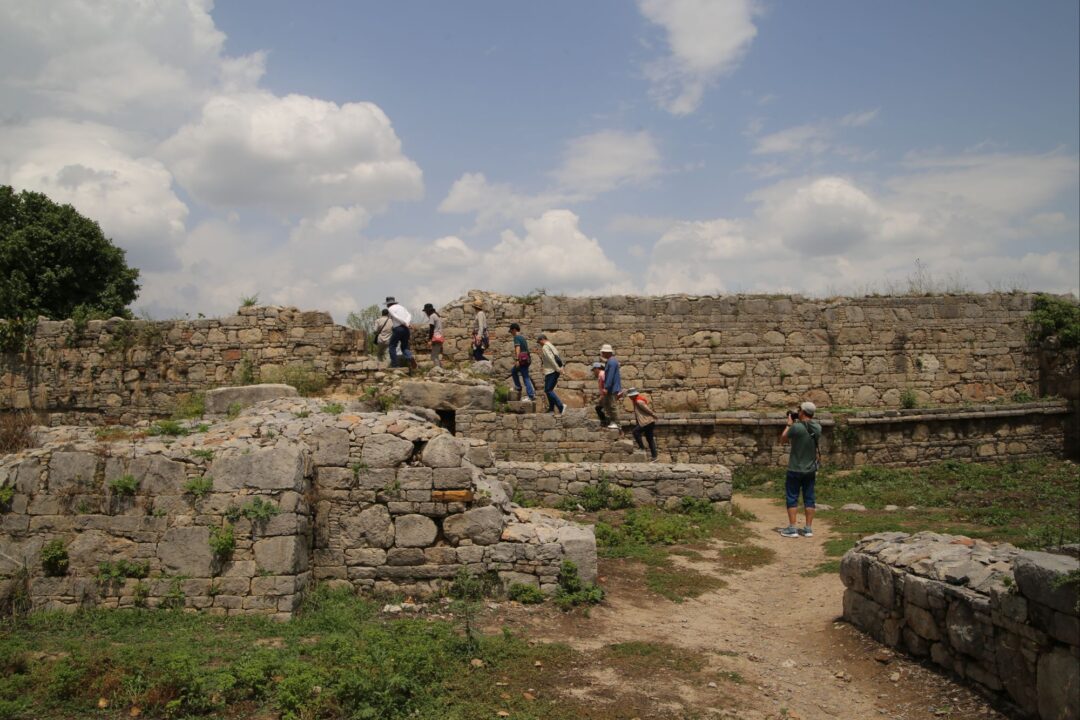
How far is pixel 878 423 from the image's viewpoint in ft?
55.2

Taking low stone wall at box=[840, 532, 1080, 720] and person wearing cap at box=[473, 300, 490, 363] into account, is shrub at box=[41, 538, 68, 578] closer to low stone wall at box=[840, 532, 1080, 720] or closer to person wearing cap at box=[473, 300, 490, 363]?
low stone wall at box=[840, 532, 1080, 720]

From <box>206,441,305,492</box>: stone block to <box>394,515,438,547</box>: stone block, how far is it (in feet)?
3.83

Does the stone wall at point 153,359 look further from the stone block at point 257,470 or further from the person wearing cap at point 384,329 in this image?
the stone block at point 257,470

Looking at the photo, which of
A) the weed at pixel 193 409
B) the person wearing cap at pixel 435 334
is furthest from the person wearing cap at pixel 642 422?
the weed at pixel 193 409

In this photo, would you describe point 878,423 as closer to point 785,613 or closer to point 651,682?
point 785,613

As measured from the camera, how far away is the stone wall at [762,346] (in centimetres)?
1814

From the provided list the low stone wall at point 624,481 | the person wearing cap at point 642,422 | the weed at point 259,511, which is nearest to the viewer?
the weed at point 259,511

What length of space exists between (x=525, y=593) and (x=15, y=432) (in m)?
10.8

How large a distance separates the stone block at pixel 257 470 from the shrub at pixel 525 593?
8.24 ft

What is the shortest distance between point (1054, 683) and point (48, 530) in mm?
8697

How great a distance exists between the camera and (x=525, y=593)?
8078 mm

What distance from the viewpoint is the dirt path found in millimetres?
5723

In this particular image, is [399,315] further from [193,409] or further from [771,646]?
[771,646]

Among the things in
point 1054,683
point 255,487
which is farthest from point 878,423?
point 255,487
